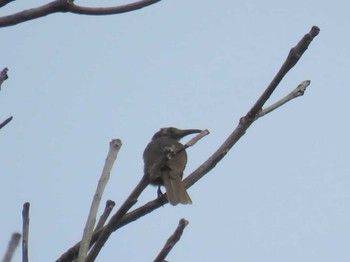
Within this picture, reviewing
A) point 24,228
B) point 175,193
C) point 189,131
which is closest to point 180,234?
point 24,228

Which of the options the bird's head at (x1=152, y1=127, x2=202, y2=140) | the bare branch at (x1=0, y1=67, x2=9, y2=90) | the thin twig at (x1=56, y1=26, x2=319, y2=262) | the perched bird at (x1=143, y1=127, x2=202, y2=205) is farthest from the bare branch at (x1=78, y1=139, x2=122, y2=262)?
the bird's head at (x1=152, y1=127, x2=202, y2=140)

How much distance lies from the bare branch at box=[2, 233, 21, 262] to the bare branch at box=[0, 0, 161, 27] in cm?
83

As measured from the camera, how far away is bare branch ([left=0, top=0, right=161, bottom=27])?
7.28 ft

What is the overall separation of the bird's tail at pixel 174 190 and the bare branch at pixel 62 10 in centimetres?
346

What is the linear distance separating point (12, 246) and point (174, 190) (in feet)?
13.1

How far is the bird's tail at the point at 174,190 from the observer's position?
6.21 metres

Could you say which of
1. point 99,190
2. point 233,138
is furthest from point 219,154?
point 99,190

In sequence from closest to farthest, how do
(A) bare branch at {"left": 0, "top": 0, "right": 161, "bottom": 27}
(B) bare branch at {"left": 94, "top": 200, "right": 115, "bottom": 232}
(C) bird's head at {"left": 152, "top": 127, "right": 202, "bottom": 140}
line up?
(A) bare branch at {"left": 0, "top": 0, "right": 161, "bottom": 27} < (B) bare branch at {"left": 94, "top": 200, "right": 115, "bottom": 232} < (C) bird's head at {"left": 152, "top": 127, "right": 202, "bottom": 140}

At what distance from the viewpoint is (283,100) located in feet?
10.1

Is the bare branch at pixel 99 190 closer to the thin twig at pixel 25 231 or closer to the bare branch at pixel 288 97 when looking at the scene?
the thin twig at pixel 25 231

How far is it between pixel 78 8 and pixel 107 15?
0.33 ft

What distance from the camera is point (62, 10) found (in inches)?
90.9

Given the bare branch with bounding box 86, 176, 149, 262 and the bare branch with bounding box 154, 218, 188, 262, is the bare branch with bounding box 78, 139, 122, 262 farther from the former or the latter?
the bare branch with bounding box 154, 218, 188, 262

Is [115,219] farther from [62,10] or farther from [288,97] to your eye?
[288,97]
